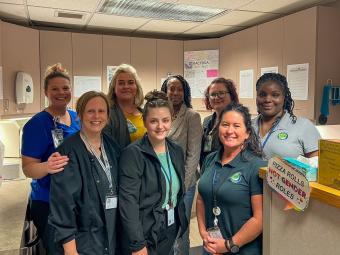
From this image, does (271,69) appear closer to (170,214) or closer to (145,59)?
(145,59)

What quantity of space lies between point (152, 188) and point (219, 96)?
96cm

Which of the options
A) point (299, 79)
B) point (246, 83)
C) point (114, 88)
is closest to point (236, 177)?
point (114, 88)

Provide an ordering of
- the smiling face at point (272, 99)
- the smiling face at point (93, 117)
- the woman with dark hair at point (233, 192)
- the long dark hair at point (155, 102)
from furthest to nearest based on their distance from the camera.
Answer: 1. the smiling face at point (272, 99)
2. the long dark hair at point (155, 102)
3. the smiling face at point (93, 117)
4. the woman with dark hair at point (233, 192)

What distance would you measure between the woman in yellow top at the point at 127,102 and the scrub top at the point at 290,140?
710 millimetres

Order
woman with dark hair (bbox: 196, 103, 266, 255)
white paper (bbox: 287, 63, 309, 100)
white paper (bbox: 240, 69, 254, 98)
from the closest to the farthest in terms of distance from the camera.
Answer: woman with dark hair (bbox: 196, 103, 266, 255), white paper (bbox: 287, 63, 309, 100), white paper (bbox: 240, 69, 254, 98)

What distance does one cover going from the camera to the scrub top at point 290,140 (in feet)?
5.37

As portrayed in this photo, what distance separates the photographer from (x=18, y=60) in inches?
134

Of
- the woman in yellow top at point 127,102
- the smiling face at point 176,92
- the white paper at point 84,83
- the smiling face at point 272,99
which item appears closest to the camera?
the smiling face at point 272,99

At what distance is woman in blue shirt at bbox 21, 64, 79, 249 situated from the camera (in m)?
1.65

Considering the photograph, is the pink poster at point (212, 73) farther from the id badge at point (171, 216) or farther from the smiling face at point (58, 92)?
the id badge at point (171, 216)

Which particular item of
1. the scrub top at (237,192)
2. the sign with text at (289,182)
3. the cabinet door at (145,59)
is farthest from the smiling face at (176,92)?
the cabinet door at (145,59)

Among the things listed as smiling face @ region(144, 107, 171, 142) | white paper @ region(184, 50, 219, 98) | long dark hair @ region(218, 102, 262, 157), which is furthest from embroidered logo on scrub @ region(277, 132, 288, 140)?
white paper @ region(184, 50, 219, 98)

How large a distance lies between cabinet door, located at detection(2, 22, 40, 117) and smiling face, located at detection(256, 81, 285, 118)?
100 inches

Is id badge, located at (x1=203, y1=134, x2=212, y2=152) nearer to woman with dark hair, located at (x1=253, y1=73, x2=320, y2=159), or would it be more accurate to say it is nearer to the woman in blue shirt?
woman with dark hair, located at (x1=253, y1=73, x2=320, y2=159)
